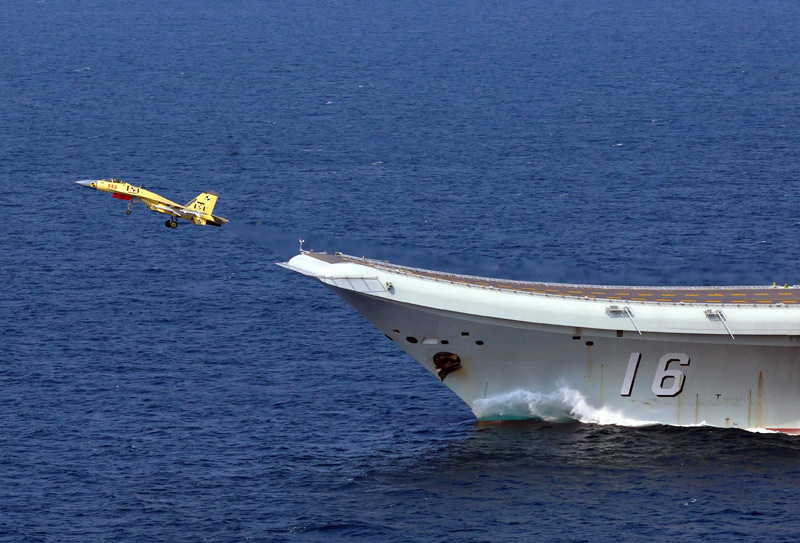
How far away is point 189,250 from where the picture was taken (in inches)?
4658

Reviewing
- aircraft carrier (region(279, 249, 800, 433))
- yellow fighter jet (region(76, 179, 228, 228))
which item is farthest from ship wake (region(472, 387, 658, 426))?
yellow fighter jet (region(76, 179, 228, 228))

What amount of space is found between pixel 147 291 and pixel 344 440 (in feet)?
107

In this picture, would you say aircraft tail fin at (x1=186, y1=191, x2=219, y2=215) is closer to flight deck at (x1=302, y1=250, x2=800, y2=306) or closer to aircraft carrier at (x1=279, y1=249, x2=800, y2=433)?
flight deck at (x1=302, y1=250, x2=800, y2=306)

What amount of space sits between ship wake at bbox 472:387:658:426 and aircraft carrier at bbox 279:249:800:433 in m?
0.12

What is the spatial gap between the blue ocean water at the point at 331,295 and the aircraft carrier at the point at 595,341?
1.90 meters

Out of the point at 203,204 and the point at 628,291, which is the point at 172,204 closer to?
the point at 203,204

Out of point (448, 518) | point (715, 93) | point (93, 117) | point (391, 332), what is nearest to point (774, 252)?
point (391, 332)

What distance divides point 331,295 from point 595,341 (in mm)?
33778

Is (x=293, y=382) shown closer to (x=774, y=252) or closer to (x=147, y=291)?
(x=147, y=291)

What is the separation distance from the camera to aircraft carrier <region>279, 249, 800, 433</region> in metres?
75.6

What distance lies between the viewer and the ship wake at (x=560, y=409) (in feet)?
260

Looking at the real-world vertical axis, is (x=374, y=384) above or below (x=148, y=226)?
below

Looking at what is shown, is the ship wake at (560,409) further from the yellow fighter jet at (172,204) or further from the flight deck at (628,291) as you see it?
the yellow fighter jet at (172,204)

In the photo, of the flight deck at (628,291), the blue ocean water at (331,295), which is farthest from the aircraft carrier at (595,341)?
the blue ocean water at (331,295)
